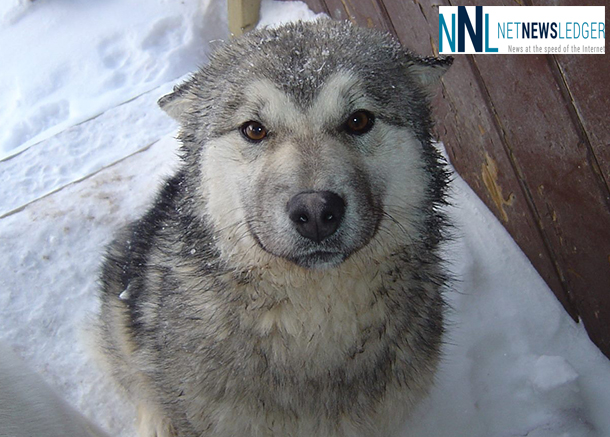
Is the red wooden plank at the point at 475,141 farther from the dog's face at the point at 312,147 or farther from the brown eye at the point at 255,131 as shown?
the brown eye at the point at 255,131

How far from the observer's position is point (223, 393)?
202cm

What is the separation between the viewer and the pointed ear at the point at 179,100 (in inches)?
83.3

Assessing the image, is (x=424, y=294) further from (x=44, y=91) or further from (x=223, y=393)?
(x=44, y=91)

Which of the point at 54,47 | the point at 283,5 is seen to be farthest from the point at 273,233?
the point at 54,47

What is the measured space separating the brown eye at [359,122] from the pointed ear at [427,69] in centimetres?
33

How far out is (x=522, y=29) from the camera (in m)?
2.38

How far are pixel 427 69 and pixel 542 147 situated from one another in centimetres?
70

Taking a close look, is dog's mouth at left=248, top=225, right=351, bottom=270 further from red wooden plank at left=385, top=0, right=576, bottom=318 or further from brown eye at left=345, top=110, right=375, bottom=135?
red wooden plank at left=385, top=0, right=576, bottom=318

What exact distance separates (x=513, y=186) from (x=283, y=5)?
88.7 inches

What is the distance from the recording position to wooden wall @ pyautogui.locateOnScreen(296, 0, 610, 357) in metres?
2.20

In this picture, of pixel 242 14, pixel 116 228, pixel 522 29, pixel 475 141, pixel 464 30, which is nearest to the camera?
pixel 522 29

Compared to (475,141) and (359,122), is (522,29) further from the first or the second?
(359,122)

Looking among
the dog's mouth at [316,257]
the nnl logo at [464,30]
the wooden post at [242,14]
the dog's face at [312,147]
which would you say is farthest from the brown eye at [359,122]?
the wooden post at [242,14]

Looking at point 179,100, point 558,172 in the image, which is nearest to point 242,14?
point 179,100
